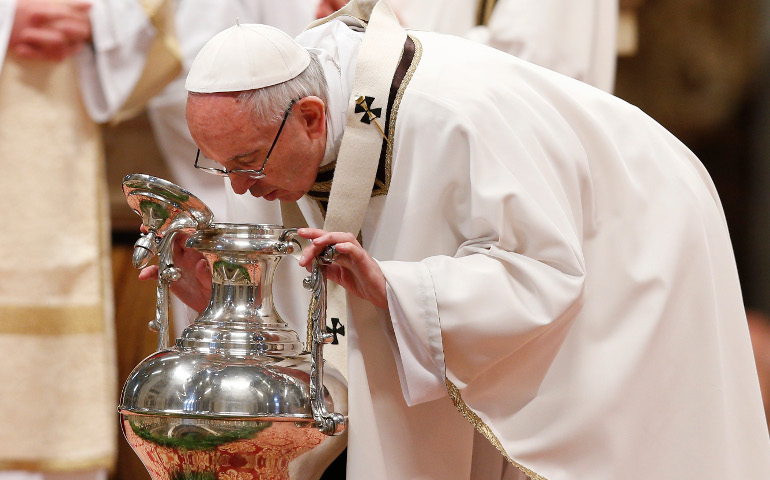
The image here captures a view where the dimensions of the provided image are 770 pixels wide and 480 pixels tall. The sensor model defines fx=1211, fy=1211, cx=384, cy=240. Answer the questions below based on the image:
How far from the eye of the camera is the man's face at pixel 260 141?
2.80 m

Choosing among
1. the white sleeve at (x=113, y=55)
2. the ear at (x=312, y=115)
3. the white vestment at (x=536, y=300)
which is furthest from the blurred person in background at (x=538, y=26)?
the ear at (x=312, y=115)

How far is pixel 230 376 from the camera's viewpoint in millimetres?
2590

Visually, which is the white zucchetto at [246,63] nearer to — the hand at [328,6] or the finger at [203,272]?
the finger at [203,272]

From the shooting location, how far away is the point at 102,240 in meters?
4.61

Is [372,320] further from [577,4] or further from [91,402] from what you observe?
[577,4]

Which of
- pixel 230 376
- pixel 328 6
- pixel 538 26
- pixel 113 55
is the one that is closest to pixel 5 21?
pixel 113 55

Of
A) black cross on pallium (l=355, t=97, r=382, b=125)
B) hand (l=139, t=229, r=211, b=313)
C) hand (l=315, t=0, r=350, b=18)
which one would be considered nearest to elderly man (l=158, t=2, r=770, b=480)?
black cross on pallium (l=355, t=97, r=382, b=125)

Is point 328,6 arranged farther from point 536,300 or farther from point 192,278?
point 536,300

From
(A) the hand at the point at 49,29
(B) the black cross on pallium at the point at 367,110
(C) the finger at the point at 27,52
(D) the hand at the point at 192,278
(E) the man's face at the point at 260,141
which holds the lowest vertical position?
(D) the hand at the point at 192,278

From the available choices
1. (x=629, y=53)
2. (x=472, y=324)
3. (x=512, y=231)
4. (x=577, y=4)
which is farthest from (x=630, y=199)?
(x=629, y=53)

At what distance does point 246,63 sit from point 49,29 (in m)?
1.92

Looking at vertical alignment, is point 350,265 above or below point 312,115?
below

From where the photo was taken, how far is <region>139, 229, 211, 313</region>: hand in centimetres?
312

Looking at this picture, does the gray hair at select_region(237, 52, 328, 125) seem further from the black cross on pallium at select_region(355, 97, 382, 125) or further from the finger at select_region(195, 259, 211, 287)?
the finger at select_region(195, 259, 211, 287)
